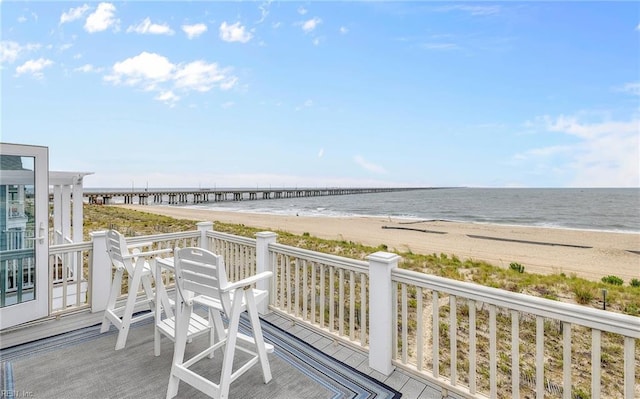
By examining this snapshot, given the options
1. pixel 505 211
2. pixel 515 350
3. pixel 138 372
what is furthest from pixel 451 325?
pixel 505 211

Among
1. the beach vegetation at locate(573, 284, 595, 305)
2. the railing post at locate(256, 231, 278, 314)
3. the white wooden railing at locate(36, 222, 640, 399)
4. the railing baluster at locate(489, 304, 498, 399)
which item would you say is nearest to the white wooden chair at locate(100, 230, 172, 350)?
the white wooden railing at locate(36, 222, 640, 399)

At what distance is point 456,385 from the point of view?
2088mm

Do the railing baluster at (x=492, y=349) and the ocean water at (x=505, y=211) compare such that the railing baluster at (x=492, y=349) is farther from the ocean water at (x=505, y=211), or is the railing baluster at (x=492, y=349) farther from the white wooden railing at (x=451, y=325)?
the ocean water at (x=505, y=211)

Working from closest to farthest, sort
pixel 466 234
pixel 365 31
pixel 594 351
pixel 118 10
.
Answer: pixel 594 351 → pixel 118 10 → pixel 365 31 → pixel 466 234

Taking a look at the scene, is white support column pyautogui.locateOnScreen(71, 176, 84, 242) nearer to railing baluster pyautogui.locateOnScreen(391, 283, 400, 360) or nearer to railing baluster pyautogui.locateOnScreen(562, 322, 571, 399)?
railing baluster pyautogui.locateOnScreen(391, 283, 400, 360)

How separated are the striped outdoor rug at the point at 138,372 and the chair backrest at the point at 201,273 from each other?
30.7 inches

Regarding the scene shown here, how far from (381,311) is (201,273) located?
4.55 ft

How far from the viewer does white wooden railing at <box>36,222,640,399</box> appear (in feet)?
5.27

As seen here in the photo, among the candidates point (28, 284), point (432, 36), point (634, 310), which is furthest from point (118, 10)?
point (634, 310)

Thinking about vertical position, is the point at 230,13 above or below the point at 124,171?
above

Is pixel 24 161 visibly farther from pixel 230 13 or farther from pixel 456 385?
pixel 230 13

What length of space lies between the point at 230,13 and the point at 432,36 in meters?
5.50

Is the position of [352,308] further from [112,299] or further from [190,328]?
[112,299]

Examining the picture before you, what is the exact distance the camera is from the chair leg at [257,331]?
2.04 metres
